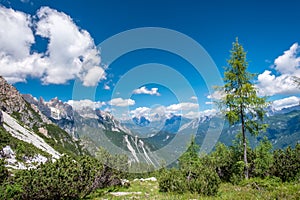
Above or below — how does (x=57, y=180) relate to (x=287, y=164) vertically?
above

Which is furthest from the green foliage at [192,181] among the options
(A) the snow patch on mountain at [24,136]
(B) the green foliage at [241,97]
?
(A) the snow patch on mountain at [24,136]

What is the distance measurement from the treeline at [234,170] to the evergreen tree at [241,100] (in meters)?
1.83

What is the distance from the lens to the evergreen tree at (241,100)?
1903cm

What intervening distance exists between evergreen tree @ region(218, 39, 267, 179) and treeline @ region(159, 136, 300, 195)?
1828 millimetres

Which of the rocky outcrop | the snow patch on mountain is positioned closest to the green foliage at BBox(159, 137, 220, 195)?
the snow patch on mountain

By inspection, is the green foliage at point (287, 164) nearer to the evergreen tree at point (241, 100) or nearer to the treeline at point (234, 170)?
the treeline at point (234, 170)

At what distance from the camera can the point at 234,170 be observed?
893 inches

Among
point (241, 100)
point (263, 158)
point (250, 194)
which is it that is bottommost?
point (250, 194)

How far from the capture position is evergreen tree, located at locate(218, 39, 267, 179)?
19031 millimetres

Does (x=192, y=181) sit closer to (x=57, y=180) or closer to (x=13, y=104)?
(x=57, y=180)

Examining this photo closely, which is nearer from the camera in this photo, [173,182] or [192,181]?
[192,181]

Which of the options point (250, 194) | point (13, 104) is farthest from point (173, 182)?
point (13, 104)

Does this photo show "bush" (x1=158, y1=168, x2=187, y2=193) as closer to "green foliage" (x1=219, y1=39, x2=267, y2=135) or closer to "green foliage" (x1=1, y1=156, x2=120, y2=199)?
"green foliage" (x1=1, y1=156, x2=120, y2=199)

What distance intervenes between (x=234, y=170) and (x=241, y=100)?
8.28 m
